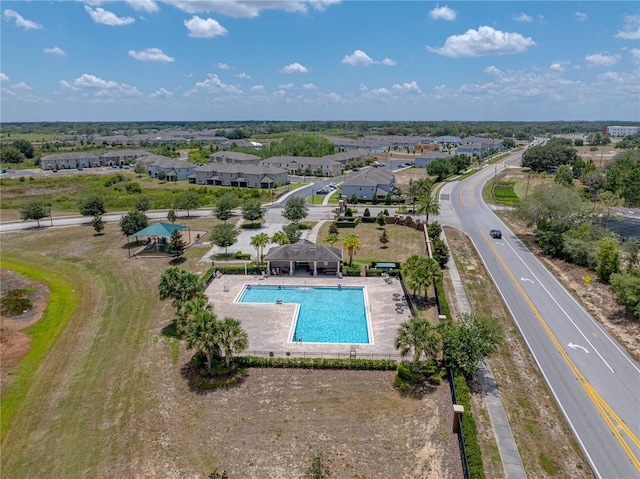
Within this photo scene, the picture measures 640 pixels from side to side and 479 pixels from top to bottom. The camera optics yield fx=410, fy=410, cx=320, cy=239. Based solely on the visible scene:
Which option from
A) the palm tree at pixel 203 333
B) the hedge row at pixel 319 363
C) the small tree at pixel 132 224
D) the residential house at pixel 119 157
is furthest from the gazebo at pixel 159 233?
the residential house at pixel 119 157

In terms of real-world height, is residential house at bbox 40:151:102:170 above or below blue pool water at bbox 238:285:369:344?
above

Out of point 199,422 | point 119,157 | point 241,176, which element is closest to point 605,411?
point 199,422

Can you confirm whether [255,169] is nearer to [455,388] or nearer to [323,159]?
[323,159]

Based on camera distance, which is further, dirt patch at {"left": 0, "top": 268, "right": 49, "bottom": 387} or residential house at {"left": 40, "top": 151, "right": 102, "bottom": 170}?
residential house at {"left": 40, "top": 151, "right": 102, "bottom": 170}

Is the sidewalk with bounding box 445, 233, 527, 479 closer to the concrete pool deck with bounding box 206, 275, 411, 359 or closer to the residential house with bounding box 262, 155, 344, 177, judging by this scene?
the concrete pool deck with bounding box 206, 275, 411, 359

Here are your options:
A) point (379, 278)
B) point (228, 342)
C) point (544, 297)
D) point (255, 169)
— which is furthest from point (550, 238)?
point (255, 169)

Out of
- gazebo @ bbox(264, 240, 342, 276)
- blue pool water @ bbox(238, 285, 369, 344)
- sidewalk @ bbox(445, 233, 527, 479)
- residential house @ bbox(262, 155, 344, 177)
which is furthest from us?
residential house @ bbox(262, 155, 344, 177)

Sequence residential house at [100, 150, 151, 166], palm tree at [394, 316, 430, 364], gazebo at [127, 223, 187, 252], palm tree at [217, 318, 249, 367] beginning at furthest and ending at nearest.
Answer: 1. residential house at [100, 150, 151, 166]
2. gazebo at [127, 223, 187, 252]
3. palm tree at [217, 318, 249, 367]
4. palm tree at [394, 316, 430, 364]

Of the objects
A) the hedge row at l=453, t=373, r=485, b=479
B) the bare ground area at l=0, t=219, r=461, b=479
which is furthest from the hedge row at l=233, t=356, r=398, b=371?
the hedge row at l=453, t=373, r=485, b=479
